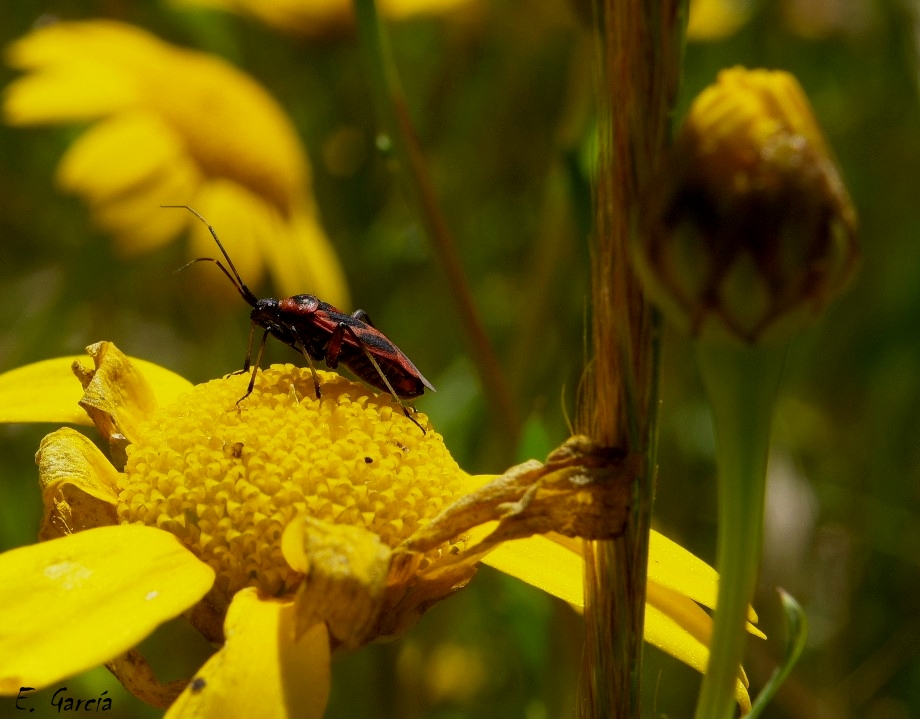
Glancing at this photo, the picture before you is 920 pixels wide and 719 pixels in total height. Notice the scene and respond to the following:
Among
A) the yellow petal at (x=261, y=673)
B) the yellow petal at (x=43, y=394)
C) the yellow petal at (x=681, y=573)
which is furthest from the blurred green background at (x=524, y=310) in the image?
the yellow petal at (x=261, y=673)

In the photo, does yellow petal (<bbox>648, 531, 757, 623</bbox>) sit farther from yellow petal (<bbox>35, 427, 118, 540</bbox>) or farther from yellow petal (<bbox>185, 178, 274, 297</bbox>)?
yellow petal (<bbox>185, 178, 274, 297</bbox>)

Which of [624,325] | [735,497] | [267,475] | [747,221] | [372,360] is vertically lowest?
[372,360]

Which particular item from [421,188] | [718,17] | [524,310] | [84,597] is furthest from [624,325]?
[718,17]

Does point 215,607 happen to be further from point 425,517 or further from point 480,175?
point 480,175

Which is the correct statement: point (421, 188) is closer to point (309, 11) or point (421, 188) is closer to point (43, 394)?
point (43, 394)

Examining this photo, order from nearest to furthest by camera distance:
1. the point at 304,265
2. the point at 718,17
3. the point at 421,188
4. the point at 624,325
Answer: the point at 624,325, the point at 421,188, the point at 304,265, the point at 718,17

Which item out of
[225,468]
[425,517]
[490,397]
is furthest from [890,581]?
[225,468]

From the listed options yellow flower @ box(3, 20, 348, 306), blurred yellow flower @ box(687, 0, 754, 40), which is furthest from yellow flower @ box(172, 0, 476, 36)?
blurred yellow flower @ box(687, 0, 754, 40)

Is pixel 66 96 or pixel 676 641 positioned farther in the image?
pixel 66 96

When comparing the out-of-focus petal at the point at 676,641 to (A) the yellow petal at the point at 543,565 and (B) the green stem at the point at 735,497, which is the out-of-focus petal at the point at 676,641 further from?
(B) the green stem at the point at 735,497
